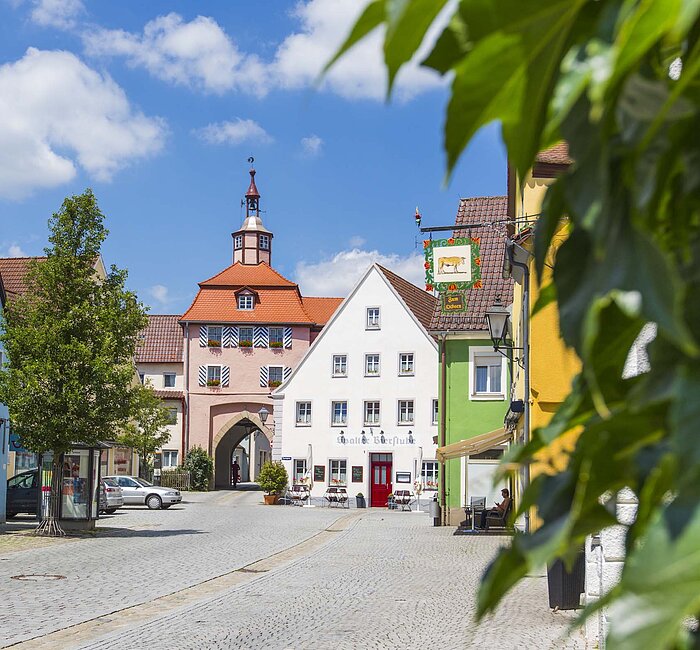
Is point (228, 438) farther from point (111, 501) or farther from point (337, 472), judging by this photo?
point (111, 501)

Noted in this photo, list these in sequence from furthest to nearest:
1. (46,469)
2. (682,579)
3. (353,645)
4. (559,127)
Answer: (46,469) → (353,645) → (559,127) → (682,579)

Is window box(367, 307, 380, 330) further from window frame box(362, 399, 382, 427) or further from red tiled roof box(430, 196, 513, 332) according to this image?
red tiled roof box(430, 196, 513, 332)

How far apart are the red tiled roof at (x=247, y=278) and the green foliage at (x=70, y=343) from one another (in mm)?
35597

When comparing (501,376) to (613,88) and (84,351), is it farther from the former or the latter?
(613,88)

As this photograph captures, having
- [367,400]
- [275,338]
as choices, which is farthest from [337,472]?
[275,338]

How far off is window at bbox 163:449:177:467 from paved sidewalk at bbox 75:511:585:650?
132 feet

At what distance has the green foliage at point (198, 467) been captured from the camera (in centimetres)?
5509

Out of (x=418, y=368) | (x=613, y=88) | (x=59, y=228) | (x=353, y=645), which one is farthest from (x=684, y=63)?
(x=418, y=368)

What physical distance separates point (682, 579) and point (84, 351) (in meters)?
23.0

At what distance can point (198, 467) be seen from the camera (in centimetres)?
5509

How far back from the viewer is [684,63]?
0.66m

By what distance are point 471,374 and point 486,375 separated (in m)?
0.60

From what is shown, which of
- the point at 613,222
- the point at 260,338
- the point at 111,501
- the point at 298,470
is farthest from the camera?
the point at 260,338

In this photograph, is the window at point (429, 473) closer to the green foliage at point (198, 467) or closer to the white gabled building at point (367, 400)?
the white gabled building at point (367, 400)
